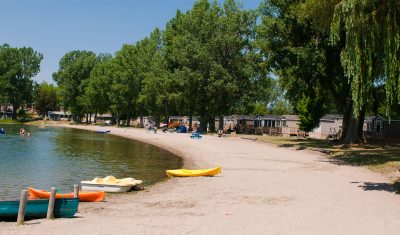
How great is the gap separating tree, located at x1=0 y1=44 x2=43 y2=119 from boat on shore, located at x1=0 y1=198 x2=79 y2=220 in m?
133

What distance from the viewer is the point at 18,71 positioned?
461 feet

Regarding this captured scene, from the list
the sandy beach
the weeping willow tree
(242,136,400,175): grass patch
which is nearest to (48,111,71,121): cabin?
(242,136,400,175): grass patch

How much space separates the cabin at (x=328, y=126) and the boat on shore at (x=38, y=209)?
57.5 meters

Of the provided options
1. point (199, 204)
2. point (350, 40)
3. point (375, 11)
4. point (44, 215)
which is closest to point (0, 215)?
point (44, 215)

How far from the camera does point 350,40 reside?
60.9ft

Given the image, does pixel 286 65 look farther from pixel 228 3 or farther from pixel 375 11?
pixel 228 3

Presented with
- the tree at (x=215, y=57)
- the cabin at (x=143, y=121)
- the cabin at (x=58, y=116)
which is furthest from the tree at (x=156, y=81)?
the cabin at (x=58, y=116)

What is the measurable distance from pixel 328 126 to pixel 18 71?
105413 millimetres

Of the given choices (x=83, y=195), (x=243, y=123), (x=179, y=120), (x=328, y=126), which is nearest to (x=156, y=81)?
(x=243, y=123)

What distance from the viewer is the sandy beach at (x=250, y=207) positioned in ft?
41.6

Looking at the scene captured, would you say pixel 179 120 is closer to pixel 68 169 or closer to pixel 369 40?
pixel 68 169

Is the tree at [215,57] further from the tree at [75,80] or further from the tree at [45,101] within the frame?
the tree at [45,101]

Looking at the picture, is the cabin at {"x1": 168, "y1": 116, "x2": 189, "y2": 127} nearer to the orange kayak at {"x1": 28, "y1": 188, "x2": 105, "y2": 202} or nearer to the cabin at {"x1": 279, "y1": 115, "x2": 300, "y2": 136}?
the cabin at {"x1": 279, "y1": 115, "x2": 300, "y2": 136}

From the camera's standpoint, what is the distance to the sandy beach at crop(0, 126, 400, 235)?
12680 mm
